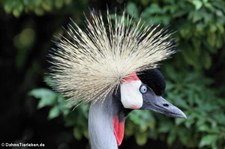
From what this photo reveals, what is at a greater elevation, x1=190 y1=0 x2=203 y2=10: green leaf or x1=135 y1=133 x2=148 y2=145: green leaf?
x1=190 y1=0 x2=203 y2=10: green leaf

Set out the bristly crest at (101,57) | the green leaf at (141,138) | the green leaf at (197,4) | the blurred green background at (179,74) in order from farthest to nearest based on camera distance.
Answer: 1. the green leaf at (141,138)
2. the blurred green background at (179,74)
3. the green leaf at (197,4)
4. the bristly crest at (101,57)

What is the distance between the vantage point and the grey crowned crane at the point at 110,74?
7.43 feet

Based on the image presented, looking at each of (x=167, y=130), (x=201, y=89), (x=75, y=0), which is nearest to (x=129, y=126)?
(x=167, y=130)

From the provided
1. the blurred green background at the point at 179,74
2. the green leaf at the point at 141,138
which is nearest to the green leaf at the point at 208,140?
the blurred green background at the point at 179,74

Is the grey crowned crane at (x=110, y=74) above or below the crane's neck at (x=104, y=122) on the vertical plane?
above

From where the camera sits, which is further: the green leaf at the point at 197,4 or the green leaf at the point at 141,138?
the green leaf at the point at 141,138

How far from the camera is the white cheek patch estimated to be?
2.27 metres

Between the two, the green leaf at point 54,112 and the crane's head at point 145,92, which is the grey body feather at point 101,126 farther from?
the green leaf at point 54,112

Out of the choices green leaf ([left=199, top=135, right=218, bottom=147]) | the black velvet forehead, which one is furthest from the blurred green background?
the black velvet forehead

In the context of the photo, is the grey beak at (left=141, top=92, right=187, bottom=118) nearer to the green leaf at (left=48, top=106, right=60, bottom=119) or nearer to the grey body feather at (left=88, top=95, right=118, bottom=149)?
the grey body feather at (left=88, top=95, right=118, bottom=149)

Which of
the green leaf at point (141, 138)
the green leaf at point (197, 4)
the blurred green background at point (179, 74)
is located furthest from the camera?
the green leaf at point (141, 138)

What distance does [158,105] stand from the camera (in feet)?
7.75

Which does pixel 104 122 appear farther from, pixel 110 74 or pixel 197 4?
pixel 197 4

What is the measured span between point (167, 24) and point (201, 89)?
394 mm
